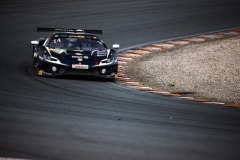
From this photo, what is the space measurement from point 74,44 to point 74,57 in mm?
966

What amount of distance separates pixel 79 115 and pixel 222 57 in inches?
378

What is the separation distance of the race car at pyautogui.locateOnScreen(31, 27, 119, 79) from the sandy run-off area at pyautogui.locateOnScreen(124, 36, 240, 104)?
1059mm

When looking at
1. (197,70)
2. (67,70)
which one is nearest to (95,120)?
(67,70)

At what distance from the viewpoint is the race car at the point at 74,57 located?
17094mm

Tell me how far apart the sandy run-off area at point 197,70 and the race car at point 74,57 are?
3.47 feet

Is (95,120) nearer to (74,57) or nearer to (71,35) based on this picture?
(74,57)

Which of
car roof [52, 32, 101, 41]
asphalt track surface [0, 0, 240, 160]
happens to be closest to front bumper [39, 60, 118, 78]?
asphalt track surface [0, 0, 240, 160]

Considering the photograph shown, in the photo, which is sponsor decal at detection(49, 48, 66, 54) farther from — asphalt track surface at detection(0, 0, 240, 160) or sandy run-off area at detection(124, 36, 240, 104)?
sandy run-off area at detection(124, 36, 240, 104)

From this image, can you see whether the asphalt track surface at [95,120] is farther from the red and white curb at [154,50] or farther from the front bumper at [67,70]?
the red and white curb at [154,50]

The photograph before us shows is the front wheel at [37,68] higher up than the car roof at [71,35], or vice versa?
the car roof at [71,35]

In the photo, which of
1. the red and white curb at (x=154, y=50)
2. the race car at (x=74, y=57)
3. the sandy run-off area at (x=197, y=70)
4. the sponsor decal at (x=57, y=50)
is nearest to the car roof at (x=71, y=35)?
the race car at (x=74, y=57)

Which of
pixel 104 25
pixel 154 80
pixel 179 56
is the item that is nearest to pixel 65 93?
pixel 154 80

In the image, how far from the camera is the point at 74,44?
18.2 meters

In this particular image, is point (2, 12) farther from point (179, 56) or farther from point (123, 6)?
point (179, 56)
